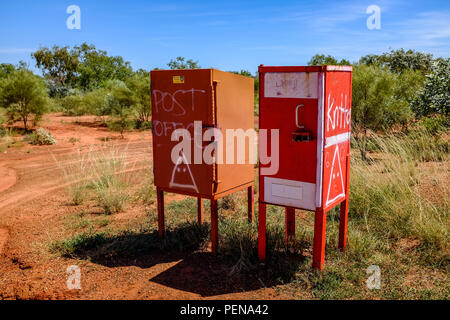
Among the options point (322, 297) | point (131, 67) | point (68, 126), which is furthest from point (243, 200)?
point (131, 67)

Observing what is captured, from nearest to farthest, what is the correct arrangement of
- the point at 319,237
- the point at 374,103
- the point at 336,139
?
1. the point at 319,237
2. the point at 336,139
3. the point at 374,103

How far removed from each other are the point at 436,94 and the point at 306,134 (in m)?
8.80

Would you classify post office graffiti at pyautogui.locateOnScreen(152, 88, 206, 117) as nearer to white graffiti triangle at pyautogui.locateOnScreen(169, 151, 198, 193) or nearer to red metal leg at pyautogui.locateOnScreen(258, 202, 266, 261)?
white graffiti triangle at pyautogui.locateOnScreen(169, 151, 198, 193)

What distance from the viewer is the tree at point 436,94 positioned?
403 inches

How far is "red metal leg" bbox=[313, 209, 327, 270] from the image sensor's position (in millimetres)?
3596

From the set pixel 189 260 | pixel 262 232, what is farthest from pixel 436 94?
pixel 189 260

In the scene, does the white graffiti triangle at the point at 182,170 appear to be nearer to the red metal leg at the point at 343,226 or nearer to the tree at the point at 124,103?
the red metal leg at the point at 343,226

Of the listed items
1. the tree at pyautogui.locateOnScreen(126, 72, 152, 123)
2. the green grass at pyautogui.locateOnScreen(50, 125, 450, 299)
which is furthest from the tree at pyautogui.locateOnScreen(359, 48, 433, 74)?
the green grass at pyautogui.locateOnScreen(50, 125, 450, 299)

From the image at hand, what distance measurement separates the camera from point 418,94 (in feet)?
37.0

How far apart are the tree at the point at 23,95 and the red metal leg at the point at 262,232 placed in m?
16.8

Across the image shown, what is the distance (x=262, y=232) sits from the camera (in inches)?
154

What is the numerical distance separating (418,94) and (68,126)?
54.0 ft

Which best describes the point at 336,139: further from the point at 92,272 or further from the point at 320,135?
the point at 92,272

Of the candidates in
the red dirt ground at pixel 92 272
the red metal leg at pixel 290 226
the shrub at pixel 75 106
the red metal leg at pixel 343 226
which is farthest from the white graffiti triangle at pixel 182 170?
the shrub at pixel 75 106
